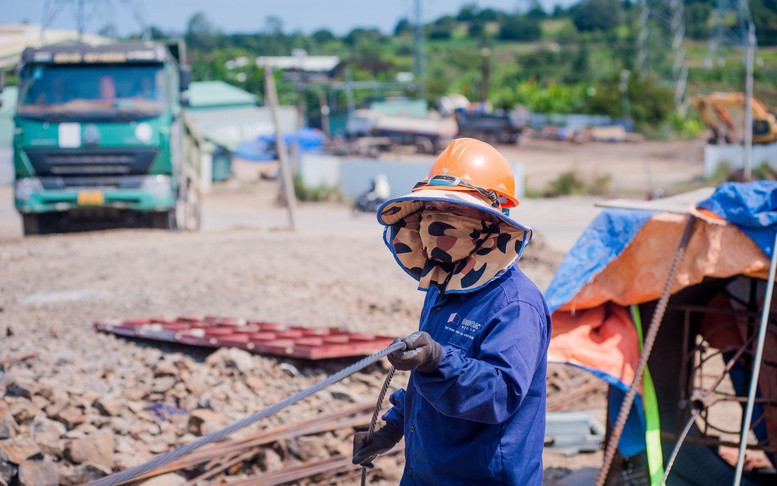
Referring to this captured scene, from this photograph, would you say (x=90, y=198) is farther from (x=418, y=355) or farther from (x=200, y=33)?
(x=200, y=33)

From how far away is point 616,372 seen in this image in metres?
4.39

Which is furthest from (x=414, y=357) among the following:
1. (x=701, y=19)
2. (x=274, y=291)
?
(x=701, y=19)

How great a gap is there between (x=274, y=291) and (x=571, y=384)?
3.63 metres

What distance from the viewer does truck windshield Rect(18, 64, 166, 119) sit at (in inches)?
491

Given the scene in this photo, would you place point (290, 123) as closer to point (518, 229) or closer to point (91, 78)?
point (91, 78)

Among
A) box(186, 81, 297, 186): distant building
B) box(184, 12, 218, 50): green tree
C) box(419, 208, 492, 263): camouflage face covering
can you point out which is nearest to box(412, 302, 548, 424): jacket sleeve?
box(419, 208, 492, 263): camouflage face covering

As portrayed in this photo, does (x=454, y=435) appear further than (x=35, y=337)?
No

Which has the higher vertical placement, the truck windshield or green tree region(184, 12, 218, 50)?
the truck windshield

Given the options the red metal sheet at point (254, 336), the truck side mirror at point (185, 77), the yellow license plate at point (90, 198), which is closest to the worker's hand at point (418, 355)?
the red metal sheet at point (254, 336)

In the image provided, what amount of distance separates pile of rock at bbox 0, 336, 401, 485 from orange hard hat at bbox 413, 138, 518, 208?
2.99 metres

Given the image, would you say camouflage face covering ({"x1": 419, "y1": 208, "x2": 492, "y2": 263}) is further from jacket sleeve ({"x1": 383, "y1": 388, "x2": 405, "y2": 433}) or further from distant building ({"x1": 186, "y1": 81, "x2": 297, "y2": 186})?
distant building ({"x1": 186, "y1": 81, "x2": 297, "y2": 186})

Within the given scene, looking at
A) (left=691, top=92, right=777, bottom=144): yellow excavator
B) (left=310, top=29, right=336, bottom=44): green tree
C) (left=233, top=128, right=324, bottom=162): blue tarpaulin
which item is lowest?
(left=310, top=29, right=336, bottom=44): green tree

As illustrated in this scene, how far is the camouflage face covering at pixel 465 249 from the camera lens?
264 centimetres

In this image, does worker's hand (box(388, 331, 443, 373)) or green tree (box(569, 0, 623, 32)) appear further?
green tree (box(569, 0, 623, 32))
